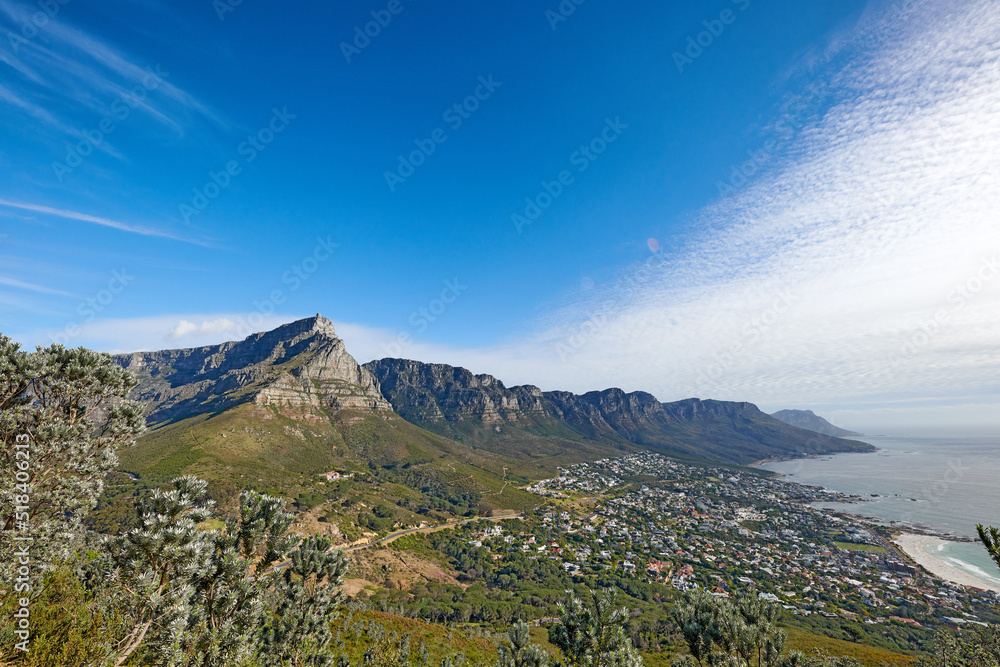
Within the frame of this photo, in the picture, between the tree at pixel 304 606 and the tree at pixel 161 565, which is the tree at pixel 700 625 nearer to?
the tree at pixel 304 606

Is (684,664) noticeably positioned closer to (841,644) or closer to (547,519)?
(841,644)

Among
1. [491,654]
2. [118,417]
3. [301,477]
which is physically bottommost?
[491,654]

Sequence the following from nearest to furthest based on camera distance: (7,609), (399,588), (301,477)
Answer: (7,609)
(399,588)
(301,477)

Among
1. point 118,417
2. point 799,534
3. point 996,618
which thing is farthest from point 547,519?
point 118,417

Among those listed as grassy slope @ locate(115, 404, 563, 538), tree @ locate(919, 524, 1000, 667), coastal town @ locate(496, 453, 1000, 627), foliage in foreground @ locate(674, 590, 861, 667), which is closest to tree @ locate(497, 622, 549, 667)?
foliage in foreground @ locate(674, 590, 861, 667)

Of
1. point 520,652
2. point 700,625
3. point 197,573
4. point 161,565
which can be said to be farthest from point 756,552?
point 161,565

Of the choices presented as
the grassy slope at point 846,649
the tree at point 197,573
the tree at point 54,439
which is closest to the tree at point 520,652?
the tree at point 197,573

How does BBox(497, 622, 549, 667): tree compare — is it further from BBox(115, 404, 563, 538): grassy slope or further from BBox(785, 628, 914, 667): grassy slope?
BBox(115, 404, 563, 538): grassy slope
